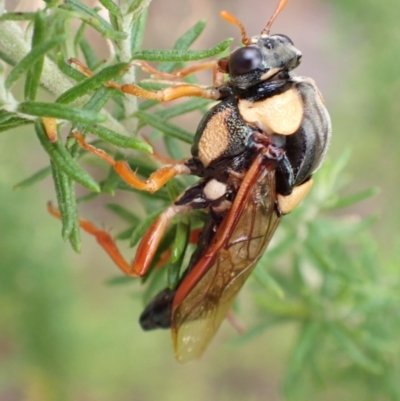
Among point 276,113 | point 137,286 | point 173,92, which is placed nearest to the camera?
point 173,92

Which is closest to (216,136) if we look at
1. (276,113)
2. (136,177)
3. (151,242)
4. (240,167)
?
(240,167)

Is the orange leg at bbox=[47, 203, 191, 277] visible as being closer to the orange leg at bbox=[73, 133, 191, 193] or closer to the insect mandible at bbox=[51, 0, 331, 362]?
the insect mandible at bbox=[51, 0, 331, 362]

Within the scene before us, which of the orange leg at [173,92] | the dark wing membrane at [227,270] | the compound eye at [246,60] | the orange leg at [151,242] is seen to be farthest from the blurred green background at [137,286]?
the compound eye at [246,60]

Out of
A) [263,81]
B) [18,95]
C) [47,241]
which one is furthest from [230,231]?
[18,95]

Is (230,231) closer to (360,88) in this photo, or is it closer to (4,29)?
(4,29)

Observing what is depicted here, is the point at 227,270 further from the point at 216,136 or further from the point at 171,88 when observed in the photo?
the point at 171,88

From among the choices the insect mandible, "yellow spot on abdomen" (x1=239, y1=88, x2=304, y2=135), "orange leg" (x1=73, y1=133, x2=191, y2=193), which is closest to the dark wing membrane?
the insect mandible

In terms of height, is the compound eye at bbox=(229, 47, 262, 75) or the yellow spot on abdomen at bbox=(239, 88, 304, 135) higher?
the compound eye at bbox=(229, 47, 262, 75)
